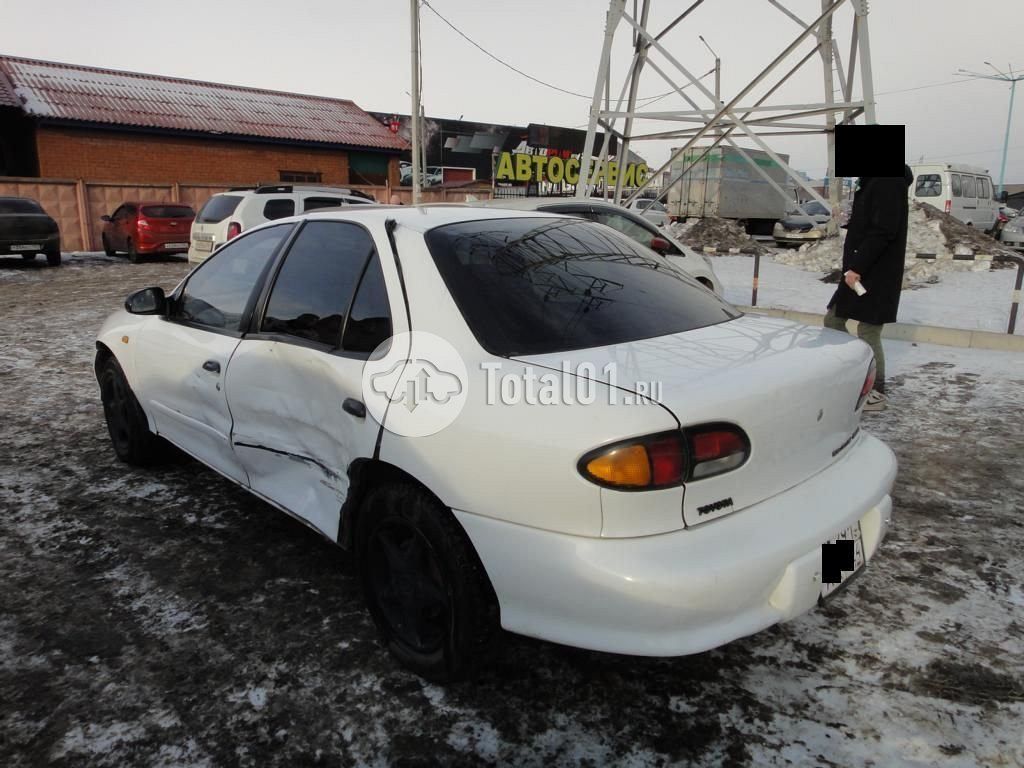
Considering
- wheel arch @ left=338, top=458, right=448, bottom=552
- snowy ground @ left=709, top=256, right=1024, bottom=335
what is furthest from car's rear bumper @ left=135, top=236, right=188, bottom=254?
wheel arch @ left=338, top=458, right=448, bottom=552

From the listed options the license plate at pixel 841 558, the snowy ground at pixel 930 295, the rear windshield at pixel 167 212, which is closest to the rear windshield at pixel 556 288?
the license plate at pixel 841 558

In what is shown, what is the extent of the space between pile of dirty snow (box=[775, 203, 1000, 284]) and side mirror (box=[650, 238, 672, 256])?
26.4 feet

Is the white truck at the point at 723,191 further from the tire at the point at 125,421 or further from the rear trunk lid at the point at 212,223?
the tire at the point at 125,421

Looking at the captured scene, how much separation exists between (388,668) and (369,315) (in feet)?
3.96

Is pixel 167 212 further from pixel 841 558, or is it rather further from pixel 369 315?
pixel 841 558

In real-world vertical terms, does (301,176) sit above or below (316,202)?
above

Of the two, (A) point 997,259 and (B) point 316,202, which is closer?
(B) point 316,202

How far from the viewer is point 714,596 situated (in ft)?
6.09

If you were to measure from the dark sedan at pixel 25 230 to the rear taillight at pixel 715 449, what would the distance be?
18249 millimetres

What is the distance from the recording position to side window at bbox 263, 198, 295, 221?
12.4 meters

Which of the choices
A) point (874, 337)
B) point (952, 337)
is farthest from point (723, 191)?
point (874, 337)

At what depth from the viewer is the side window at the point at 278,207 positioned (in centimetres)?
1243

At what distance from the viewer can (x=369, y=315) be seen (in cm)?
253

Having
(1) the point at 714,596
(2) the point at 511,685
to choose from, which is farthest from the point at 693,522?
(2) the point at 511,685
